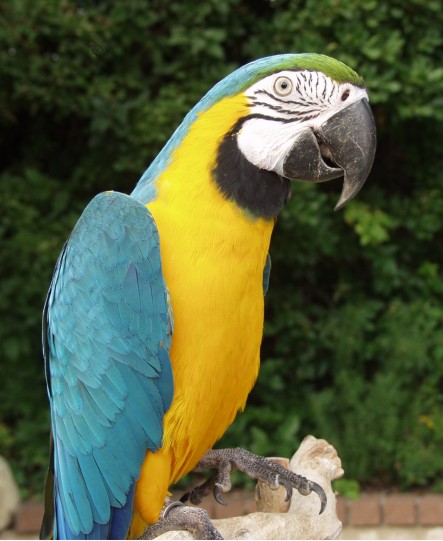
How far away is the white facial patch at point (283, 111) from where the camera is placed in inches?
65.9

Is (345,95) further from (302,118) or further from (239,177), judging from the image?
(239,177)

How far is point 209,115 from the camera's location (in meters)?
1.73

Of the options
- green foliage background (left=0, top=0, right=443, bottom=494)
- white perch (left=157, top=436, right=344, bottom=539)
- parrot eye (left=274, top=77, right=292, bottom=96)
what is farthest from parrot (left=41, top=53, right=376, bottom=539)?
green foliage background (left=0, top=0, right=443, bottom=494)

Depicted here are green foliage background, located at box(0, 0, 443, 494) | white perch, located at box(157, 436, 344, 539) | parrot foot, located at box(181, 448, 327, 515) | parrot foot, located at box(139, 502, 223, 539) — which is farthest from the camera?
green foliage background, located at box(0, 0, 443, 494)

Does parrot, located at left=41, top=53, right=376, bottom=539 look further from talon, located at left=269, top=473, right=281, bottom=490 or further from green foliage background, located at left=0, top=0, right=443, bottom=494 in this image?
green foliage background, located at left=0, top=0, right=443, bottom=494

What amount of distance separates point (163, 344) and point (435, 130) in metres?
3.03

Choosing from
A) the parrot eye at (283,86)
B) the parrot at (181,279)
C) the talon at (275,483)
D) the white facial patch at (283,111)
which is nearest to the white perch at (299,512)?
the talon at (275,483)

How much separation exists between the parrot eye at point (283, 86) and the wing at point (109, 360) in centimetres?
38

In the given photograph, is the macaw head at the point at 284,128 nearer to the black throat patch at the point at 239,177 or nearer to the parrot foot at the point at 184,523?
the black throat patch at the point at 239,177

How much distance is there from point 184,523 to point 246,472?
0.32 metres

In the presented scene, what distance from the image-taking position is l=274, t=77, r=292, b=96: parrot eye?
1674 millimetres

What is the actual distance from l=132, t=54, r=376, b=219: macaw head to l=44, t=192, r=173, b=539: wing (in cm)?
22

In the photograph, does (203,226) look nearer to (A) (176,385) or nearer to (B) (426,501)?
(A) (176,385)

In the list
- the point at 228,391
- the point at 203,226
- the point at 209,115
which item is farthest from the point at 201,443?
the point at 209,115
